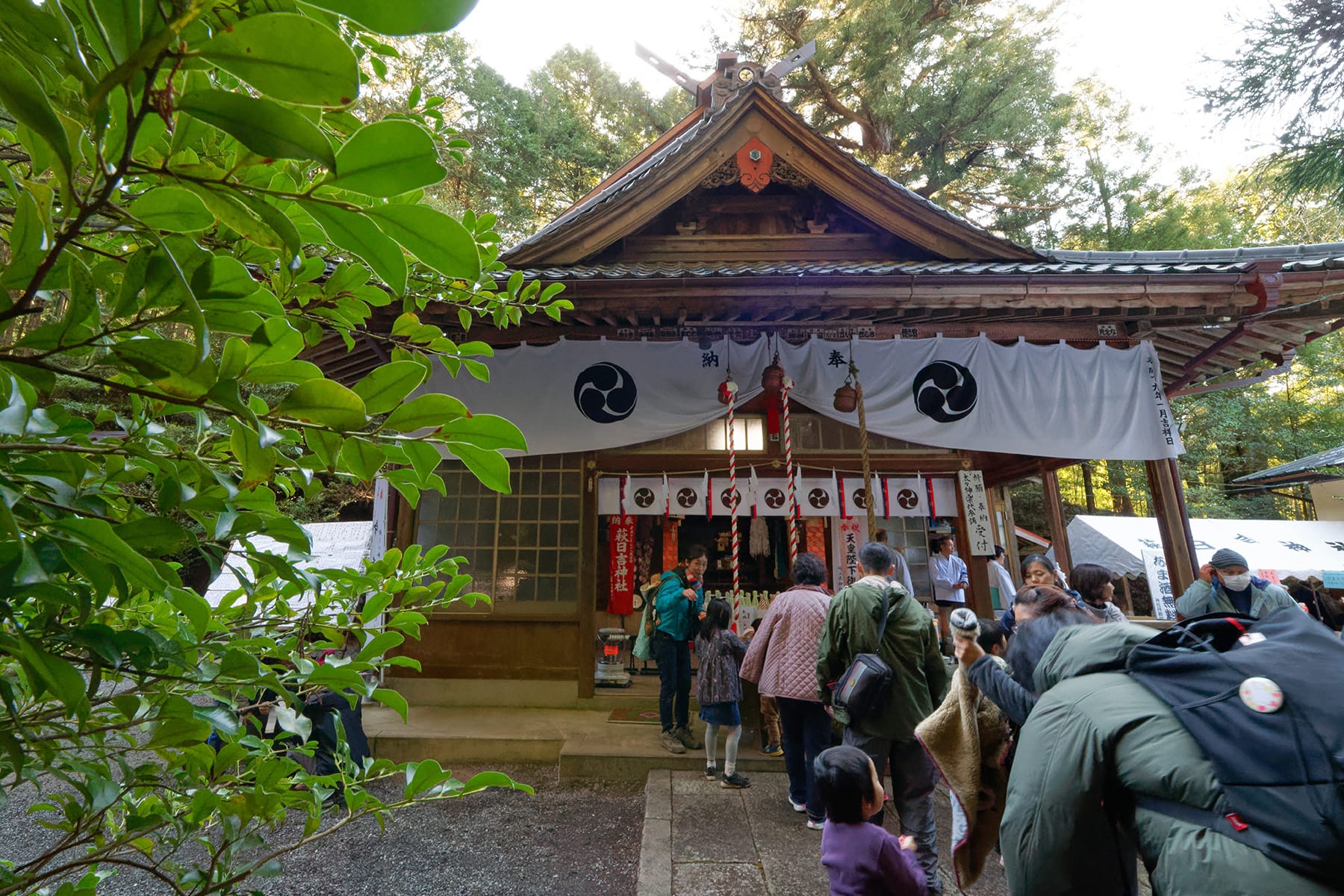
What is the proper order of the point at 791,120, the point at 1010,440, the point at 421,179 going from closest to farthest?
the point at 421,179, the point at 1010,440, the point at 791,120

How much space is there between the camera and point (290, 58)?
459mm

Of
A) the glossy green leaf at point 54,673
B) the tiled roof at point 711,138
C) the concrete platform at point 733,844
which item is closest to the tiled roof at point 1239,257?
the tiled roof at point 711,138

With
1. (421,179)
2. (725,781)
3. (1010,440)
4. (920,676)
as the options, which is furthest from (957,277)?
(421,179)

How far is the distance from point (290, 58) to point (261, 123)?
53 millimetres

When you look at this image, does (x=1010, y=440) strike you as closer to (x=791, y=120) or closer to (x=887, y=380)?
(x=887, y=380)

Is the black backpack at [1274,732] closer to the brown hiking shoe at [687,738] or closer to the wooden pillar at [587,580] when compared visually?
the brown hiking shoe at [687,738]

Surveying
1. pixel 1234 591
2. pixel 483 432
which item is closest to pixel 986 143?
pixel 1234 591

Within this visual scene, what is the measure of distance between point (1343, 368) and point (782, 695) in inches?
1028

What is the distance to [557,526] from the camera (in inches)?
294

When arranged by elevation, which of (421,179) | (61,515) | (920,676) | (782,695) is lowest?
(782,695)

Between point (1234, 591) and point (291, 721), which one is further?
point (1234, 591)

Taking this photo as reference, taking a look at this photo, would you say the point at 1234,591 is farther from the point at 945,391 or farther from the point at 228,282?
the point at 228,282

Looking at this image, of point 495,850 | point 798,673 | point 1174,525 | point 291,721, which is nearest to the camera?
point 291,721

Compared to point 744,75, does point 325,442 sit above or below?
below
